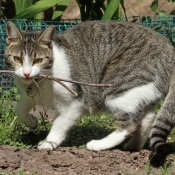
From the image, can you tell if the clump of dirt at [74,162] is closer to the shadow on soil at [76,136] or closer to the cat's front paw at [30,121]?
the shadow on soil at [76,136]

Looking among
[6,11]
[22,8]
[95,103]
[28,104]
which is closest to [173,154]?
[95,103]

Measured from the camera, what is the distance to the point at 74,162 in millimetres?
3842

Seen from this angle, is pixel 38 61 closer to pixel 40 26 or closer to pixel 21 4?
pixel 40 26

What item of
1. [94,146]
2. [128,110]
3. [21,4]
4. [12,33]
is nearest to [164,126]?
[128,110]

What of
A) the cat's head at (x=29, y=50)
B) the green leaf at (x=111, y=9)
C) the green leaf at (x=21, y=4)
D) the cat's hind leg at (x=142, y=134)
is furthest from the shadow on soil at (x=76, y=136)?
the green leaf at (x=21, y=4)

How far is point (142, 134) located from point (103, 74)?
648mm

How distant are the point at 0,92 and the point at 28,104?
1.29m

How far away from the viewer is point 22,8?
5.91m

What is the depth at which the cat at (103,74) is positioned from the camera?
13.3ft

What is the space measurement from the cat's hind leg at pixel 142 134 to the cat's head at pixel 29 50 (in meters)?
0.98

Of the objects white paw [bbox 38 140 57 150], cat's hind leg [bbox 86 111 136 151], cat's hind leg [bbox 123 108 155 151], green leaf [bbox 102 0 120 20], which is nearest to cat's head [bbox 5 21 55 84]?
white paw [bbox 38 140 57 150]

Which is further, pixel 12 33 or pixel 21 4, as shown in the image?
pixel 21 4

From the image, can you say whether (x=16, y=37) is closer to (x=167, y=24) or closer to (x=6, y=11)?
(x=167, y=24)

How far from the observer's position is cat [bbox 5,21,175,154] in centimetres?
406
